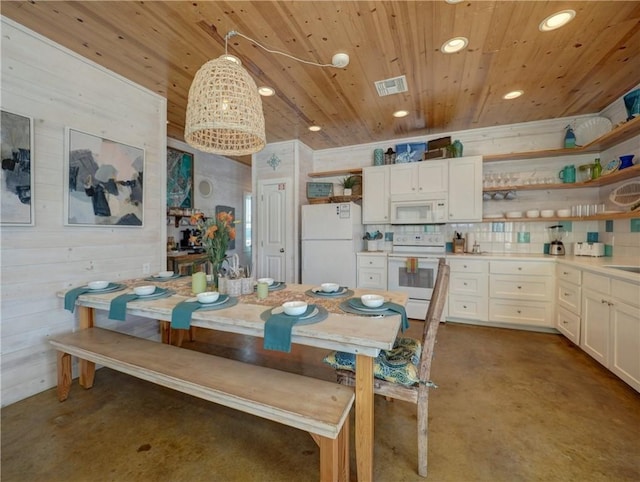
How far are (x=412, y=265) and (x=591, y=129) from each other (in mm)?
2552

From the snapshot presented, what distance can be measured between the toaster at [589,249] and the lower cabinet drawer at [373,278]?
2183 mm

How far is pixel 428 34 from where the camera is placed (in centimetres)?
191

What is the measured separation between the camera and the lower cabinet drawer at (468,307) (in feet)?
10.7

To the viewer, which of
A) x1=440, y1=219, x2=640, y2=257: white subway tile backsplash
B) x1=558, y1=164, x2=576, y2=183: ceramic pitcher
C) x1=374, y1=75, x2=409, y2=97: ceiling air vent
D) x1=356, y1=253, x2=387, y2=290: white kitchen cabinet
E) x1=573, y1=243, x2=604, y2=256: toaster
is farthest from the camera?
x1=356, y1=253, x2=387, y2=290: white kitchen cabinet

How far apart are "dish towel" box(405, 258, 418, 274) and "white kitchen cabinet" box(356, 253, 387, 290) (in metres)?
0.32

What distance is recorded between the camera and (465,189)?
11.4ft

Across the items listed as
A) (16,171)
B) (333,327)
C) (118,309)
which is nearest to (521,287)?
(333,327)

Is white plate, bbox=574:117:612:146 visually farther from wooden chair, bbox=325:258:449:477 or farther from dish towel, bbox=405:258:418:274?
wooden chair, bbox=325:258:449:477

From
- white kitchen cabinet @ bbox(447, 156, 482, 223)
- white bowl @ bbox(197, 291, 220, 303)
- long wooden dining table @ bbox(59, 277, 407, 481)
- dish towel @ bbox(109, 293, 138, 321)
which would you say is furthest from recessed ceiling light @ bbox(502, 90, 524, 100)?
dish towel @ bbox(109, 293, 138, 321)

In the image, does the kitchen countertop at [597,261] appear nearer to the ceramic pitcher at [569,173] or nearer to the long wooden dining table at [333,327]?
the ceramic pitcher at [569,173]

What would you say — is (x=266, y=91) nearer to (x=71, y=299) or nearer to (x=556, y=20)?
(x=556, y=20)

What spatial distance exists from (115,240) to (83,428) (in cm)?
146

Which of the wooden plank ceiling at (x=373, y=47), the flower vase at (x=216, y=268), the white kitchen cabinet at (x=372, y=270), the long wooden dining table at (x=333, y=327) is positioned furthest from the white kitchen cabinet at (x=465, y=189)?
the flower vase at (x=216, y=268)

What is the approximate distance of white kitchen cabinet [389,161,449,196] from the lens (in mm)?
3564
